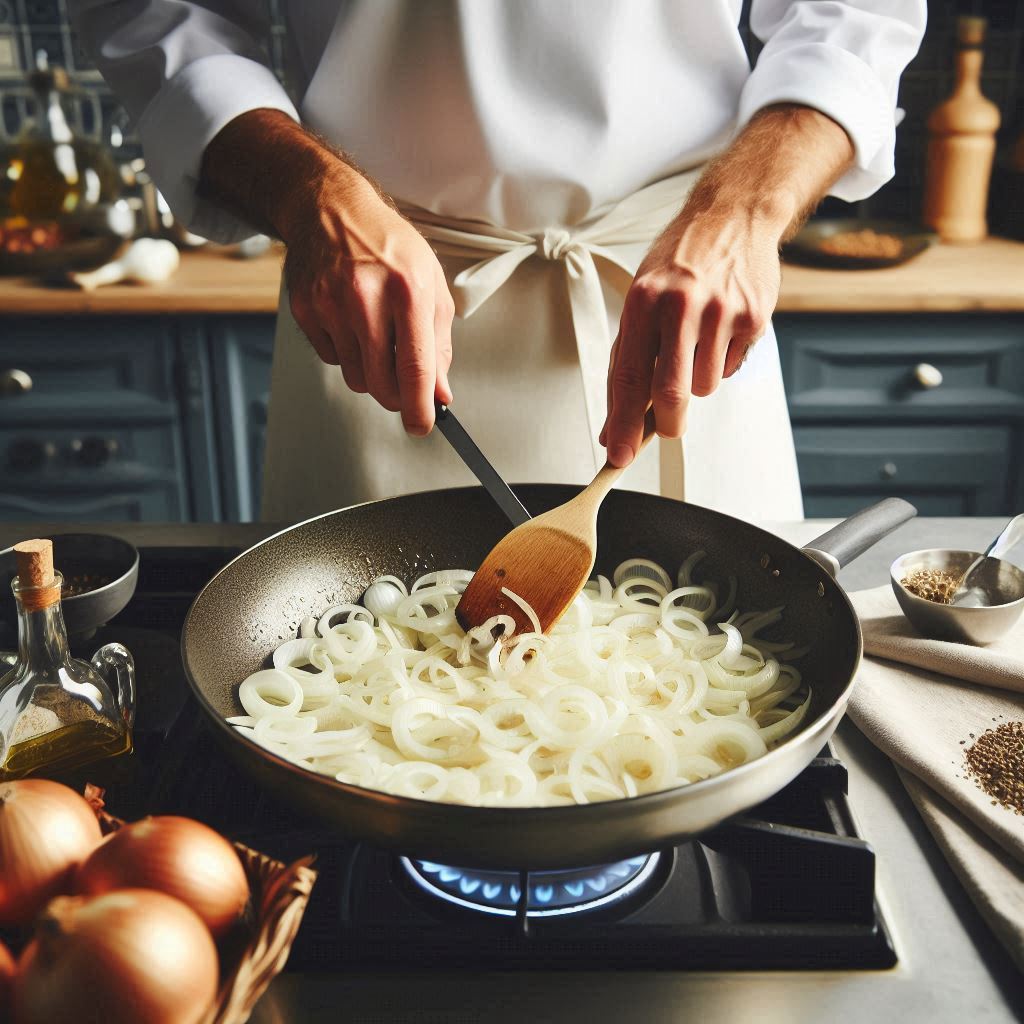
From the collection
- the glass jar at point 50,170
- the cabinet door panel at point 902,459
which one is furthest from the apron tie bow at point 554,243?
the glass jar at point 50,170

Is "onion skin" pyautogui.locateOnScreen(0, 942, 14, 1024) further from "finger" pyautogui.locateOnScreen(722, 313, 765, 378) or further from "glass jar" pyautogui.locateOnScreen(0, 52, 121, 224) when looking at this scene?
"glass jar" pyautogui.locateOnScreen(0, 52, 121, 224)

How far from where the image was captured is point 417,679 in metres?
→ 0.89

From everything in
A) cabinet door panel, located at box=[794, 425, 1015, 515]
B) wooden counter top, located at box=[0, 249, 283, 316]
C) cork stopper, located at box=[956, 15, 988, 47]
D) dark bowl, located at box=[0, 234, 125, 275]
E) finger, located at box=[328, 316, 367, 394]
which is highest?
cork stopper, located at box=[956, 15, 988, 47]

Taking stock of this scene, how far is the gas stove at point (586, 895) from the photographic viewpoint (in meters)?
0.63

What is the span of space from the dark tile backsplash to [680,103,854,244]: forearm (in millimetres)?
1687

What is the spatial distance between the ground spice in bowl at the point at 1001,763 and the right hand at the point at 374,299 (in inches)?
20.0

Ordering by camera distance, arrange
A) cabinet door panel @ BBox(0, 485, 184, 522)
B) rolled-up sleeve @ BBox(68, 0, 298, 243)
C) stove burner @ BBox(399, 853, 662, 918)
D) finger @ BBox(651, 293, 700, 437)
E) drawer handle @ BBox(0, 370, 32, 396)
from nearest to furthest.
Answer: stove burner @ BBox(399, 853, 662, 918) < finger @ BBox(651, 293, 700, 437) < rolled-up sleeve @ BBox(68, 0, 298, 243) < drawer handle @ BBox(0, 370, 32, 396) < cabinet door panel @ BBox(0, 485, 184, 522)

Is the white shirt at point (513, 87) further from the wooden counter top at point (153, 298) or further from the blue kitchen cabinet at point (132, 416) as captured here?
the blue kitchen cabinet at point (132, 416)

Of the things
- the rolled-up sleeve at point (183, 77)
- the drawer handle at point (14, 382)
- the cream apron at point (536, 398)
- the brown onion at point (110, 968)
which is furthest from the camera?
the drawer handle at point (14, 382)

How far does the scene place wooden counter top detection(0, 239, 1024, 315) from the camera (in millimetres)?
2139

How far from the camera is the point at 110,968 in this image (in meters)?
0.45

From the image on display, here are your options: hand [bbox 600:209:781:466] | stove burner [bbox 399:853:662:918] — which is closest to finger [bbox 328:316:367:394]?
hand [bbox 600:209:781:466]

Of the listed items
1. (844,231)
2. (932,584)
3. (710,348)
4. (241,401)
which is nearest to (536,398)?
(710,348)

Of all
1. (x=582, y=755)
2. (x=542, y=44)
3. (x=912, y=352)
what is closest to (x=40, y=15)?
(x=542, y=44)
